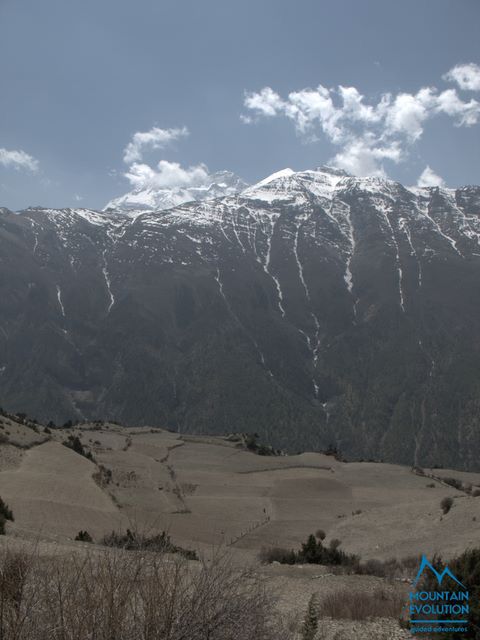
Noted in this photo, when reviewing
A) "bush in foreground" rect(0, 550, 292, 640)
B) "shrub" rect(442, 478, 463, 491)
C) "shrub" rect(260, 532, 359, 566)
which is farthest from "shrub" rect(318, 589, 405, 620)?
"shrub" rect(442, 478, 463, 491)

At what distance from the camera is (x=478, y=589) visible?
376 inches

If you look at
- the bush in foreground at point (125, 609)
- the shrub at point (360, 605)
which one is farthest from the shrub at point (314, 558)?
the bush in foreground at point (125, 609)

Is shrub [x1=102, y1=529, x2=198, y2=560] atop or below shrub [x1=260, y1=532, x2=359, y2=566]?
atop

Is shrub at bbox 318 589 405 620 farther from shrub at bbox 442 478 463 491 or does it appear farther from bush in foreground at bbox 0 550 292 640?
shrub at bbox 442 478 463 491

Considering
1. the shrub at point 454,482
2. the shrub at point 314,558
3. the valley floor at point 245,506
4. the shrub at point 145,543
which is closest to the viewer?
the shrub at point 145,543

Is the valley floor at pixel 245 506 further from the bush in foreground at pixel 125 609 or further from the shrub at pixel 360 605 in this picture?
the bush in foreground at pixel 125 609

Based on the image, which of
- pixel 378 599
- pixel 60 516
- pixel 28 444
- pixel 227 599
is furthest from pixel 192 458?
pixel 227 599

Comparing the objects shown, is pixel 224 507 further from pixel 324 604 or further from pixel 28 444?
pixel 324 604

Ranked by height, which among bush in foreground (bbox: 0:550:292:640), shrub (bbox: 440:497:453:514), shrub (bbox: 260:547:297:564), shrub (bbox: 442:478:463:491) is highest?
shrub (bbox: 442:478:463:491)

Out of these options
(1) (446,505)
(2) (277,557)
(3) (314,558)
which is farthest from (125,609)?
(1) (446,505)

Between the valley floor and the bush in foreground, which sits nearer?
the bush in foreground

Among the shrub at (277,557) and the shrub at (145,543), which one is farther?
the shrub at (277,557)

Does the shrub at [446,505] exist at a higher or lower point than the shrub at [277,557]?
higher

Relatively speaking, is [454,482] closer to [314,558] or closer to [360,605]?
[314,558]
